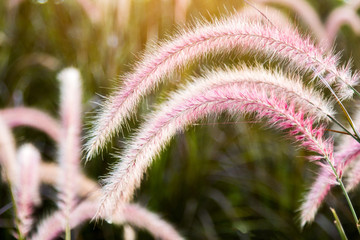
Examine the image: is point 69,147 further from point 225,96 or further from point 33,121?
point 33,121

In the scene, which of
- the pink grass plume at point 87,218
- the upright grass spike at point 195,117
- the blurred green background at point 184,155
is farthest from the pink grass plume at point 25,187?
the blurred green background at point 184,155

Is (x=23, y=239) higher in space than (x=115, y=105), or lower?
lower

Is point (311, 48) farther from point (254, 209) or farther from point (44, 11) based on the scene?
point (44, 11)

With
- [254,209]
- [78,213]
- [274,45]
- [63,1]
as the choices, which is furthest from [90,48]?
[274,45]

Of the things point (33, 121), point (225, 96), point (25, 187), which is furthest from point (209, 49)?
point (33, 121)

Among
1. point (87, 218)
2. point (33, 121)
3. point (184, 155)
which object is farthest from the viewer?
point (184, 155)

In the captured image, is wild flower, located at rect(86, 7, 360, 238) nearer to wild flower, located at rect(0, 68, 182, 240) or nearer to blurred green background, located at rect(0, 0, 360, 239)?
wild flower, located at rect(0, 68, 182, 240)

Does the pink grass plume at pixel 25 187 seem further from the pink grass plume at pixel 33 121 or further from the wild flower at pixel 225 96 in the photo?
the pink grass plume at pixel 33 121

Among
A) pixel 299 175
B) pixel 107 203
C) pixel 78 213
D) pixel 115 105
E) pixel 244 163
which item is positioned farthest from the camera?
pixel 244 163
